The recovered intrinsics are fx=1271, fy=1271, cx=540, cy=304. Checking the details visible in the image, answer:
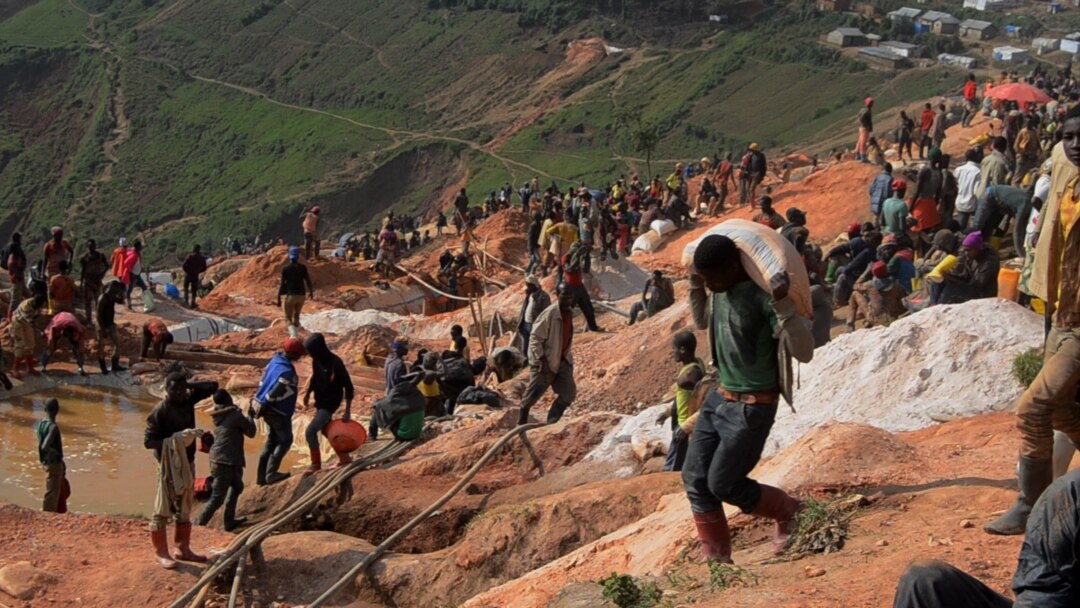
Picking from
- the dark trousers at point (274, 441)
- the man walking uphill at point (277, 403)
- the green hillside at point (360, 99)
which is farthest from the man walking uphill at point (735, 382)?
the green hillside at point (360, 99)

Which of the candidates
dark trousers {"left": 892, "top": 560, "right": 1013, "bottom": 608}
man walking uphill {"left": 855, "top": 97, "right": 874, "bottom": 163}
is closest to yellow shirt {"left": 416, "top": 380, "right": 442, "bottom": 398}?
dark trousers {"left": 892, "top": 560, "right": 1013, "bottom": 608}

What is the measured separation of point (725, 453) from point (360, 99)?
246ft

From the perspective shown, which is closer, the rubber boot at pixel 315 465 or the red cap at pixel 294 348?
the red cap at pixel 294 348

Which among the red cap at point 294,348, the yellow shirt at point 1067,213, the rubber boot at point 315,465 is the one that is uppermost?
the yellow shirt at point 1067,213

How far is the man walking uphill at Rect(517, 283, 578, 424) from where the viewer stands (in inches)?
387

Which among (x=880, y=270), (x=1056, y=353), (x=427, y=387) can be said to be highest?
(x=1056, y=353)

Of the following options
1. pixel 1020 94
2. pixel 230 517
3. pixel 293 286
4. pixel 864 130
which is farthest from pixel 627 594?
pixel 864 130

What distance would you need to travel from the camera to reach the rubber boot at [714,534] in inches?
214

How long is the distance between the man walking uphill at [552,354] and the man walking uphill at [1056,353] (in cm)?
502

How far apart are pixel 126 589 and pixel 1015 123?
1695cm

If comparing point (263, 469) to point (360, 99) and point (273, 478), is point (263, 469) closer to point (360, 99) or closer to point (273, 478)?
point (273, 478)

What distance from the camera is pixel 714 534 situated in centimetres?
545

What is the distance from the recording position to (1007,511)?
532 centimetres

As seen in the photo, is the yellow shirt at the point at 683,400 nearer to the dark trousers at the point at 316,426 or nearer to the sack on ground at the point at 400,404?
the sack on ground at the point at 400,404
